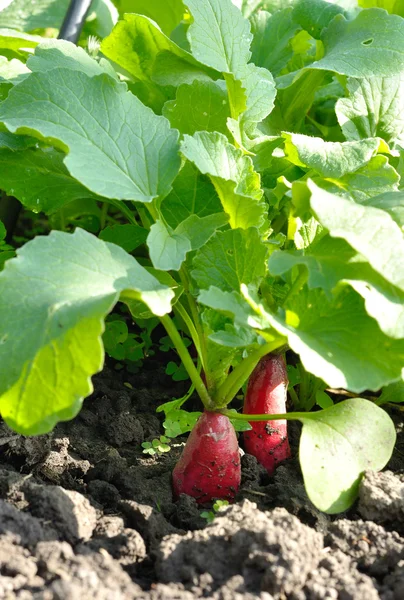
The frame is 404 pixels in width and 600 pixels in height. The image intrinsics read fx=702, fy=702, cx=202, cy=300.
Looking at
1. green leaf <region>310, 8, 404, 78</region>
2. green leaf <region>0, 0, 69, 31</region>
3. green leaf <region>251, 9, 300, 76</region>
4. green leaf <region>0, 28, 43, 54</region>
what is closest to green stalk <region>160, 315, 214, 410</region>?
green leaf <region>310, 8, 404, 78</region>

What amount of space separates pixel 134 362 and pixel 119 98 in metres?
0.86

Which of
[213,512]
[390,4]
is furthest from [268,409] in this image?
[390,4]

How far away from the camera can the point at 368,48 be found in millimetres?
1712

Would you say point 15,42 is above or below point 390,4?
below

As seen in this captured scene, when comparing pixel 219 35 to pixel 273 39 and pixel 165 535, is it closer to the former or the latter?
pixel 273 39

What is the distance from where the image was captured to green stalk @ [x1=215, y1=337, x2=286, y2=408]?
4.66ft

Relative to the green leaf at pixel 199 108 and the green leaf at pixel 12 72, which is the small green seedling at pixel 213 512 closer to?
the green leaf at pixel 199 108

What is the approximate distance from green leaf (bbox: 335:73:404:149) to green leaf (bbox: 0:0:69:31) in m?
1.29

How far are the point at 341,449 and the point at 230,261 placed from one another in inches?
17.2

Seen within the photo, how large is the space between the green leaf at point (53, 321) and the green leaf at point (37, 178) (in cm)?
51

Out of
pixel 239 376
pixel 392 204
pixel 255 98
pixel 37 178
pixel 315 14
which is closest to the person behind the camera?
pixel 392 204

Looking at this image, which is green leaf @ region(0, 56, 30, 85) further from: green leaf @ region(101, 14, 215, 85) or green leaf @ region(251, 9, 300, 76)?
green leaf @ region(251, 9, 300, 76)

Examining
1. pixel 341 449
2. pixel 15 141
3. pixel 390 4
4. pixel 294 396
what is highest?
pixel 390 4

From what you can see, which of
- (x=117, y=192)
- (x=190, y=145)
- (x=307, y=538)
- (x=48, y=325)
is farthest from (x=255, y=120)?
(x=307, y=538)
